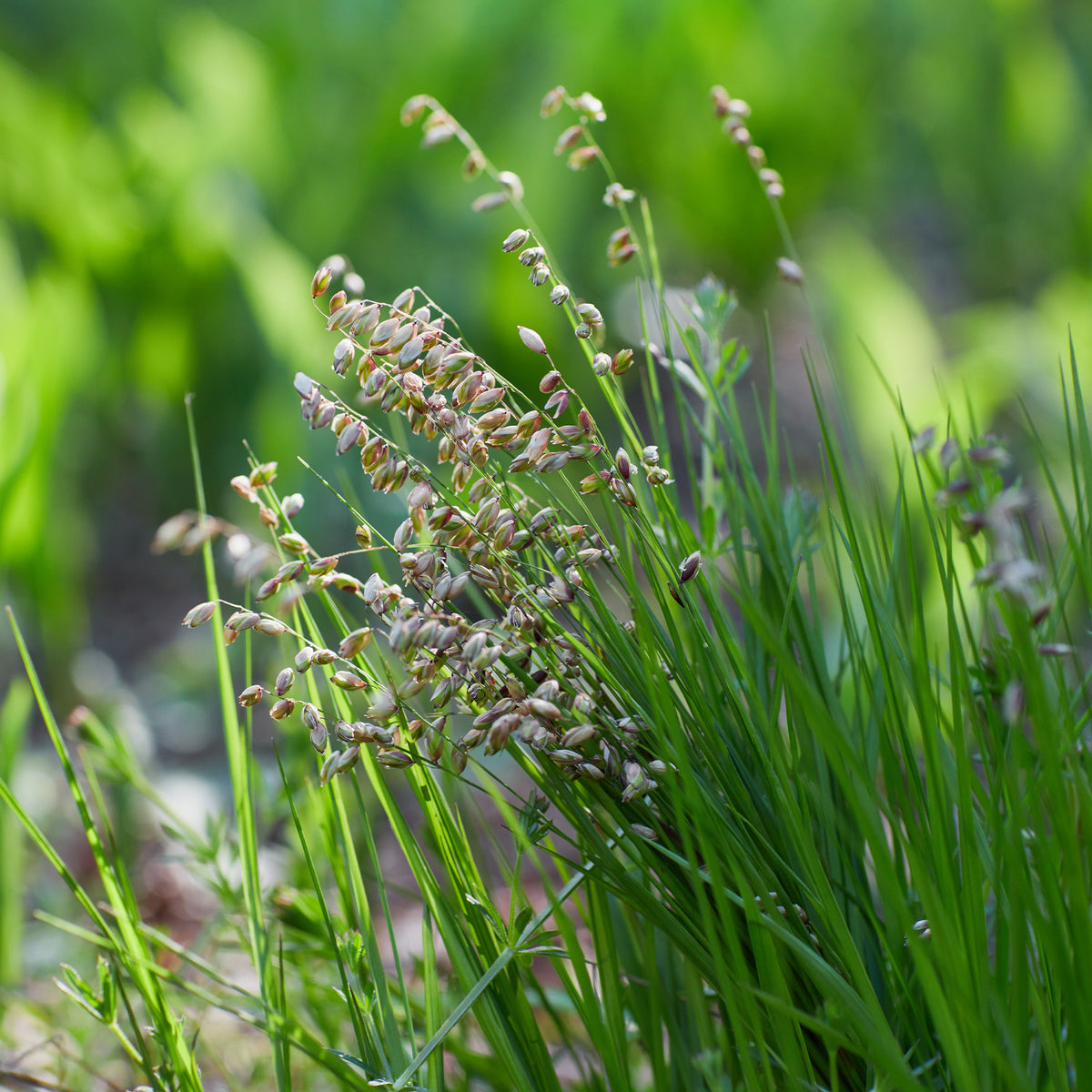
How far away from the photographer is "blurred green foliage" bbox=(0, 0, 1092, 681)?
1577 mm

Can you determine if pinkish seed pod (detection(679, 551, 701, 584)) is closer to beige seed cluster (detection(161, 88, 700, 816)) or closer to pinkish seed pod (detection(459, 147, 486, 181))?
beige seed cluster (detection(161, 88, 700, 816))

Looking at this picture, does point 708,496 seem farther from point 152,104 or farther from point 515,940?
point 152,104

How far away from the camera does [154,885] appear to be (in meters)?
1.21

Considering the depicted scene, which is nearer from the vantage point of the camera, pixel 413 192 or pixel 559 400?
pixel 559 400

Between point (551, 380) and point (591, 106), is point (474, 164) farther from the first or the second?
point (551, 380)

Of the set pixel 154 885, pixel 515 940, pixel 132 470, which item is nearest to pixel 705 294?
pixel 515 940

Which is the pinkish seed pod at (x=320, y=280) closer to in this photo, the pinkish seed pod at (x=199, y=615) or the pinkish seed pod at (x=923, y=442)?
the pinkish seed pod at (x=199, y=615)

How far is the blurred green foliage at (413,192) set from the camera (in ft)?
5.17

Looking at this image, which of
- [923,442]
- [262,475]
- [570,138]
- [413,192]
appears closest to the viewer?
[923,442]

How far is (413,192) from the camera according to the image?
1938mm

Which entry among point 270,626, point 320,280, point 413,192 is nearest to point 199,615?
point 270,626

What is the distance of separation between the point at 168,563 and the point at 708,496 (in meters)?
1.69

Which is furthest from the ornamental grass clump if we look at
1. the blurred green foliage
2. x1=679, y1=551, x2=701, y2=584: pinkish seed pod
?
the blurred green foliage

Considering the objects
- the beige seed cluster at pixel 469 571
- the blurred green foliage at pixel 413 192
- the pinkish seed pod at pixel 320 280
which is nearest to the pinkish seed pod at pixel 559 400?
the beige seed cluster at pixel 469 571
